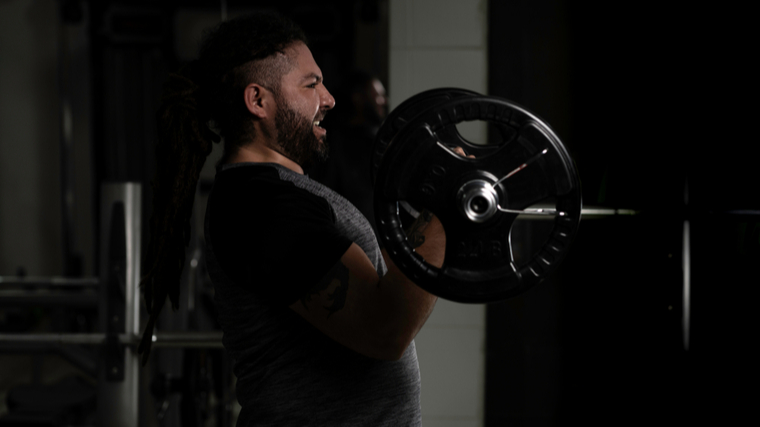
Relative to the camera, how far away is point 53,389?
7.75 feet

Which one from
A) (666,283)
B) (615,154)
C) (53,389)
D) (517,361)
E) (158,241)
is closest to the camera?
(158,241)

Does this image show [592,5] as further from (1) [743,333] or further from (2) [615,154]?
(1) [743,333]

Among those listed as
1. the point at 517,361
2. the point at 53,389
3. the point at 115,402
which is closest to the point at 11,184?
the point at 53,389

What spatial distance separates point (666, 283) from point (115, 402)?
3.81 ft

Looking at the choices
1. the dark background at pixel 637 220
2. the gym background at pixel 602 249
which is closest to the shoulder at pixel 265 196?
the gym background at pixel 602 249

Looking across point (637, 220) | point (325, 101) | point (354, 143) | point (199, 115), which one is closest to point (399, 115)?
point (325, 101)

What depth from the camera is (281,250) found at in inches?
24.2

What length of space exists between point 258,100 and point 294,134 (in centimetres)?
7

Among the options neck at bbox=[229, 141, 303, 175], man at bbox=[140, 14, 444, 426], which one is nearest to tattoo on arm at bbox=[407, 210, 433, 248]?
man at bbox=[140, 14, 444, 426]

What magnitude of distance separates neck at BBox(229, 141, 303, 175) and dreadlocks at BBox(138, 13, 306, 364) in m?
0.01

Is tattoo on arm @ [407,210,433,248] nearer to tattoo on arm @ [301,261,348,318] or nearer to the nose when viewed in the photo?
tattoo on arm @ [301,261,348,318]

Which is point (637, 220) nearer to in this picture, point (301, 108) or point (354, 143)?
point (301, 108)

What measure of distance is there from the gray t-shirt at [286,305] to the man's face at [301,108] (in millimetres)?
58

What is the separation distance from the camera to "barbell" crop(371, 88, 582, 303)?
1.94 ft
